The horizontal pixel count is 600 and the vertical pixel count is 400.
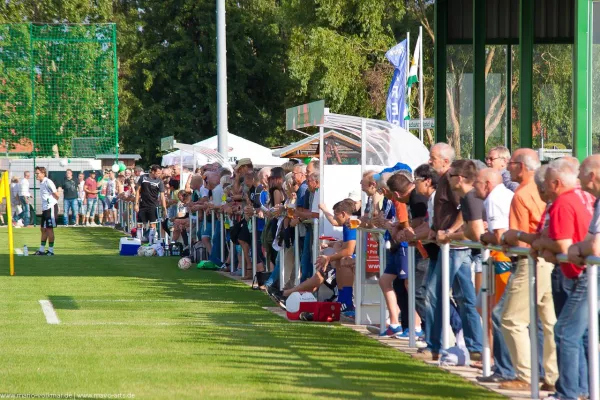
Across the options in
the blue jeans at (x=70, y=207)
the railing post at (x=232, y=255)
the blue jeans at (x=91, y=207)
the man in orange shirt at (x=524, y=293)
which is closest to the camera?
the man in orange shirt at (x=524, y=293)

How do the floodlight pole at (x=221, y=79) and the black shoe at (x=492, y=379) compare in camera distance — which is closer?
the black shoe at (x=492, y=379)

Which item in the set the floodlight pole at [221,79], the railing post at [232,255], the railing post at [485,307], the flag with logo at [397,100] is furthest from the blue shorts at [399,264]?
the flag with logo at [397,100]

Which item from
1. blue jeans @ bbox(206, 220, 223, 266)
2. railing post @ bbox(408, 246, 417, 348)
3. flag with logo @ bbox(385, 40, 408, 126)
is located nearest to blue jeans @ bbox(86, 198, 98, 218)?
flag with logo @ bbox(385, 40, 408, 126)

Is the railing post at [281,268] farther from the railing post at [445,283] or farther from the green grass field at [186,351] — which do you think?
the railing post at [445,283]

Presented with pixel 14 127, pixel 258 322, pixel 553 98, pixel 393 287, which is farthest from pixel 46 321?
pixel 14 127

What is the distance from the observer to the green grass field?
9.79 meters

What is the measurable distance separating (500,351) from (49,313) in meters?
7.27

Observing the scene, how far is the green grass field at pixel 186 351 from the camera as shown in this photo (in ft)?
32.1

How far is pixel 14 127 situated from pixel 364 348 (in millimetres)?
39381

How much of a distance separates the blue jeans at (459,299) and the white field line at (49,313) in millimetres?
5005

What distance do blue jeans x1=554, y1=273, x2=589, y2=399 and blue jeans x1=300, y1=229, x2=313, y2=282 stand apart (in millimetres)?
8175

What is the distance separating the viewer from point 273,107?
68.0 metres

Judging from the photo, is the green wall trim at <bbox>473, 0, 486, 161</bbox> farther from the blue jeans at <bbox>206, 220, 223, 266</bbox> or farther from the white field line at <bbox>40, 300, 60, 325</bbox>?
the white field line at <bbox>40, 300, 60, 325</bbox>

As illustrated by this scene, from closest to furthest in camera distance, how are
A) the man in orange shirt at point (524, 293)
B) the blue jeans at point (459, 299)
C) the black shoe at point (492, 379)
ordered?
the man in orange shirt at point (524, 293) < the black shoe at point (492, 379) < the blue jeans at point (459, 299)
